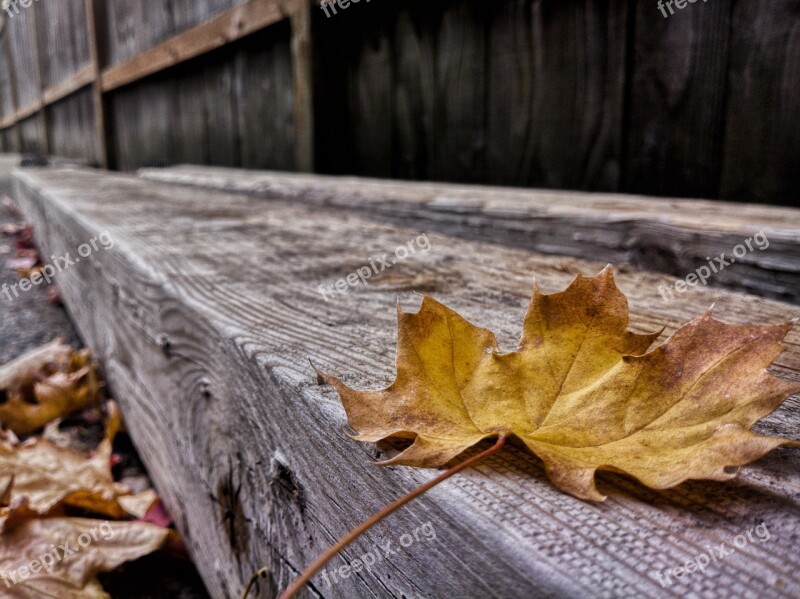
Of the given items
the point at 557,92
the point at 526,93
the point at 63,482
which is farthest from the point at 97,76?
the point at 63,482

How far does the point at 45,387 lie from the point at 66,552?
87 centimetres

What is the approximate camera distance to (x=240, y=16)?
3467 millimetres

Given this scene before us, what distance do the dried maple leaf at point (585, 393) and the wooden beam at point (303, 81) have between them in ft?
9.03

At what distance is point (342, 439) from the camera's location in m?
0.51

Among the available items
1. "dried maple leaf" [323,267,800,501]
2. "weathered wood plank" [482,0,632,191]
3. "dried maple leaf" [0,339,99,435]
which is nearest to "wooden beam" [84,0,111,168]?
"weathered wood plank" [482,0,632,191]

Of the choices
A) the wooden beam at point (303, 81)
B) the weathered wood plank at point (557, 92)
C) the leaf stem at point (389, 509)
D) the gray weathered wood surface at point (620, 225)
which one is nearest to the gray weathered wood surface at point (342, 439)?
the leaf stem at point (389, 509)

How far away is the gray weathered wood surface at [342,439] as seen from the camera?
1.17 feet

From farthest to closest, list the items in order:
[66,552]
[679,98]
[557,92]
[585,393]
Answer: [557,92]
[679,98]
[66,552]
[585,393]

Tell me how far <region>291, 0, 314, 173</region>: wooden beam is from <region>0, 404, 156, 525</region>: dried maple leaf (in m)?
2.14

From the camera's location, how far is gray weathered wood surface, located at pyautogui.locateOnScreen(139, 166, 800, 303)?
1.09m

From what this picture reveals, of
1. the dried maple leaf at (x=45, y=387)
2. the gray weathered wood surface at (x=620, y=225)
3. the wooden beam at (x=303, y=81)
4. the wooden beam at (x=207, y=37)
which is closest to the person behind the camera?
the gray weathered wood surface at (x=620, y=225)

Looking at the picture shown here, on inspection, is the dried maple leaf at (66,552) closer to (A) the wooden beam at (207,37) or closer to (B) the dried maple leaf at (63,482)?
(B) the dried maple leaf at (63,482)

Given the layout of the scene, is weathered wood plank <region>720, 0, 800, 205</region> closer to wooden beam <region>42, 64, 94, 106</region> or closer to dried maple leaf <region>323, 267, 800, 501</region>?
dried maple leaf <region>323, 267, 800, 501</region>

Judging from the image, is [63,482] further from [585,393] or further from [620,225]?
[620,225]
